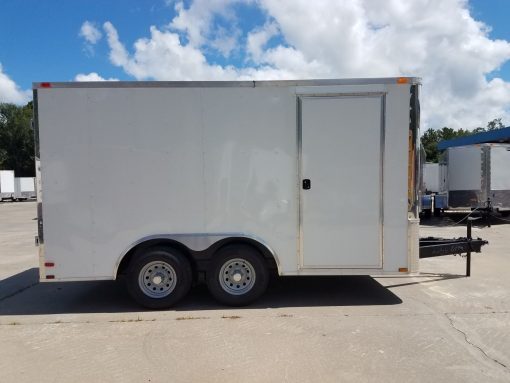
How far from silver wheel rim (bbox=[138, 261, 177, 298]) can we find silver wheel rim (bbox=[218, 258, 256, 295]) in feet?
2.18

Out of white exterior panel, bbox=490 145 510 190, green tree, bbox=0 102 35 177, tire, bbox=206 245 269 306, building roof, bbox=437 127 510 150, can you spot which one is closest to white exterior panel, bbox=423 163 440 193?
building roof, bbox=437 127 510 150

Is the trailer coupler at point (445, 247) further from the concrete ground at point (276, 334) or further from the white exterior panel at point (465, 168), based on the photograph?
the white exterior panel at point (465, 168)

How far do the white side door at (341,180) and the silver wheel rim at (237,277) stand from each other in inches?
28.9

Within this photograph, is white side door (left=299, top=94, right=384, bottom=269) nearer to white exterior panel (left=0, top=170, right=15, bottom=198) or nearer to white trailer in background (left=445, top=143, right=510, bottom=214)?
white trailer in background (left=445, top=143, right=510, bottom=214)

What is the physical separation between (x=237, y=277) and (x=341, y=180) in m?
1.89

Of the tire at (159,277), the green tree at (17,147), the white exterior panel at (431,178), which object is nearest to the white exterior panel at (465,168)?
the white exterior panel at (431,178)

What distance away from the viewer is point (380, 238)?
5559 millimetres

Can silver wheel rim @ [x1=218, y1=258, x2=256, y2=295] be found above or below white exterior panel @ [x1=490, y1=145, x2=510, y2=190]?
below

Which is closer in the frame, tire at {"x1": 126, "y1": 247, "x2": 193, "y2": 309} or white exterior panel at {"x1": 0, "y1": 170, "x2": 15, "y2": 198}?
tire at {"x1": 126, "y1": 247, "x2": 193, "y2": 309}

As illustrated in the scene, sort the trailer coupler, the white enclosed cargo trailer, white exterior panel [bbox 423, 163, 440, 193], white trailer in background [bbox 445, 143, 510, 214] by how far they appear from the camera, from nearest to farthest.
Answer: the white enclosed cargo trailer < the trailer coupler < white trailer in background [bbox 445, 143, 510, 214] < white exterior panel [bbox 423, 163, 440, 193]

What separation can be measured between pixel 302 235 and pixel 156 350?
2.29 meters

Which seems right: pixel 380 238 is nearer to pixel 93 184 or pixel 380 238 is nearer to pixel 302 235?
pixel 302 235

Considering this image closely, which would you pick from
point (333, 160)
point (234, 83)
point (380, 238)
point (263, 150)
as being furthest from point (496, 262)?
point (234, 83)

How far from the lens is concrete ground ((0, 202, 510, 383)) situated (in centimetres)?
384
